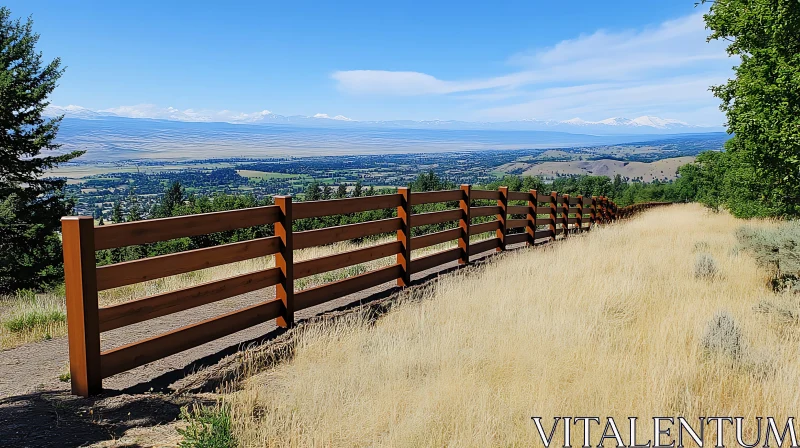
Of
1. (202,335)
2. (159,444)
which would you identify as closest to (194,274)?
(202,335)

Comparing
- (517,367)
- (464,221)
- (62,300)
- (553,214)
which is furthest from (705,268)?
(62,300)

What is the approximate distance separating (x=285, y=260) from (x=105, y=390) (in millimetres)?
2196

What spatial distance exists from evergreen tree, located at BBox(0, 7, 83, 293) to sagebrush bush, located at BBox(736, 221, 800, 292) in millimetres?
23619

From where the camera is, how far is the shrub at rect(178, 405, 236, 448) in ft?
9.38

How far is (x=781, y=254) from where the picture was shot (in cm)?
759

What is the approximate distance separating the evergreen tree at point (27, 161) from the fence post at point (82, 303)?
20028 mm

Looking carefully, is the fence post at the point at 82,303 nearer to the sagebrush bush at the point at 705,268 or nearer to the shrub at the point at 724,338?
the shrub at the point at 724,338

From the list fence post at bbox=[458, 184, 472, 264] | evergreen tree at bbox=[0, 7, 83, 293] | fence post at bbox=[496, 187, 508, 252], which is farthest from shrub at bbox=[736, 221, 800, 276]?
evergreen tree at bbox=[0, 7, 83, 293]

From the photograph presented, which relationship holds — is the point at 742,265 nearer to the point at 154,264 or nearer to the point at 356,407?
the point at 356,407

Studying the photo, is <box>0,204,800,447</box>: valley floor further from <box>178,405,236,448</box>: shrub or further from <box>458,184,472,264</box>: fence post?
<box>458,184,472,264</box>: fence post

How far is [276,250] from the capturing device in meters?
5.81

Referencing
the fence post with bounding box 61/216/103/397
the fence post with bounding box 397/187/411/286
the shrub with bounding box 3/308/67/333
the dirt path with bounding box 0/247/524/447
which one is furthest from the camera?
the fence post with bounding box 397/187/411/286

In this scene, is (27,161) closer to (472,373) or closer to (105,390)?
(105,390)

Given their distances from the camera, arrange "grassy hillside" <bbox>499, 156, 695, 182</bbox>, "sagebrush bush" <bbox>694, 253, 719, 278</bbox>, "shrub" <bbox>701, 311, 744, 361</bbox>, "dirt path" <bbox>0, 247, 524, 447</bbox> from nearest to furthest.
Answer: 1. "dirt path" <bbox>0, 247, 524, 447</bbox>
2. "shrub" <bbox>701, 311, 744, 361</bbox>
3. "sagebrush bush" <bbox>694, 253, 719, 278</bbox>
4. "grassy hillside" <bbox>499, 156, 695, 182</bbox>
